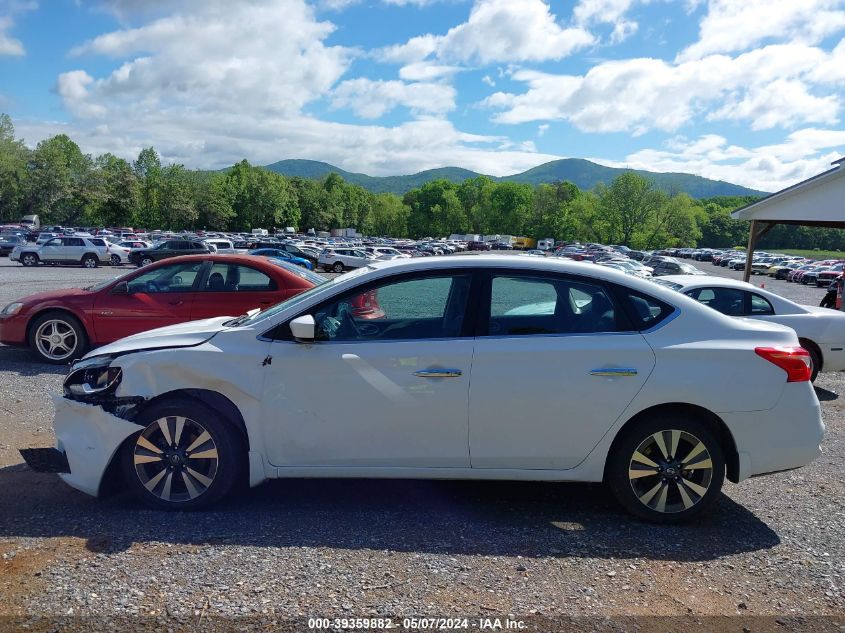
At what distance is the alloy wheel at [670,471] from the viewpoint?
397cm

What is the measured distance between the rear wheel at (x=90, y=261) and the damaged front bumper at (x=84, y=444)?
37.4 metres

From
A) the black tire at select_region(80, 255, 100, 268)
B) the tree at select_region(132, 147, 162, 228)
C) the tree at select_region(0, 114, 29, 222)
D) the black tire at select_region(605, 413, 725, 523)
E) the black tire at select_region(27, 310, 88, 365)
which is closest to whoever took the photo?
the black tire at select_region(605, 413, 725, 523)

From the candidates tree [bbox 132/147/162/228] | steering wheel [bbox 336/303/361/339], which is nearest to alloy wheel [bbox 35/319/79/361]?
steering wheel [bbox 336/303/361/339]

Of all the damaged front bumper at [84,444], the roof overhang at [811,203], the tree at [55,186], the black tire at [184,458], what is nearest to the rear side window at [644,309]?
the black tire at [184,458]

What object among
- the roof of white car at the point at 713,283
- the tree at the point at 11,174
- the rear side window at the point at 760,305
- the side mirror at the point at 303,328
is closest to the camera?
the side mirror at the point at 303,328

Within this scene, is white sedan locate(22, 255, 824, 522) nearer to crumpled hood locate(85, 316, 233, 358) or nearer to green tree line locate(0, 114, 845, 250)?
crumpled hood locate(85, 316, 233, 358)

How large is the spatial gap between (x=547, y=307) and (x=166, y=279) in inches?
243

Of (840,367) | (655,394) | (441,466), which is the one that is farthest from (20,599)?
(840,367)

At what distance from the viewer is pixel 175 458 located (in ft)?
13.2

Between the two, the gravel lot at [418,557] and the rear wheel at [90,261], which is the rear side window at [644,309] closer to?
the gravel lot at [418,557]

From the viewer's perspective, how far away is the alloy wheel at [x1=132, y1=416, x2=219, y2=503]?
3.99 metres

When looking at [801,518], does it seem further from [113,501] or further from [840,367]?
[840,367]

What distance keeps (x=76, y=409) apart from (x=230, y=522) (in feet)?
4.02

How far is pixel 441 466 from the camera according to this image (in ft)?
13.0
